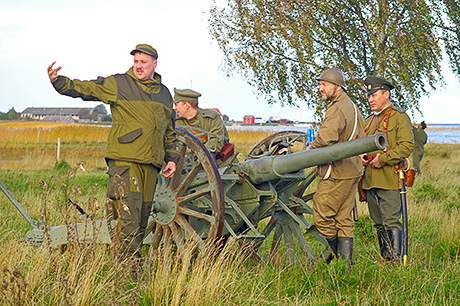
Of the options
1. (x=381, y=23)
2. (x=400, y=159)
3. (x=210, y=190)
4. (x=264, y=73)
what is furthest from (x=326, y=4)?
(x=210, y=190)

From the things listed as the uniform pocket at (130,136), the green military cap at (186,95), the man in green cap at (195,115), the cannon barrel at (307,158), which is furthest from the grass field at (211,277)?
the green military cap at (186,95)

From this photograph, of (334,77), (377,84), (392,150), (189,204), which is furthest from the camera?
(377,84)

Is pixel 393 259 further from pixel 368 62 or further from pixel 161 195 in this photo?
pixel 368 62

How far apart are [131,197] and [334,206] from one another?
192 cm

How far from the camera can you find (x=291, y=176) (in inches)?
248

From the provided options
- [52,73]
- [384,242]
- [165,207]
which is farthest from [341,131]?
[52,73]

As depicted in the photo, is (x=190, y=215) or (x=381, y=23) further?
(x=381, y=23)

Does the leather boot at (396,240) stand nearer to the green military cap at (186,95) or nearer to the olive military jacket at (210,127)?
the olive military jacket at (210,127)

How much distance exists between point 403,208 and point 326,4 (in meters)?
9.78

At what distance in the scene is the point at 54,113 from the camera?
388 ft

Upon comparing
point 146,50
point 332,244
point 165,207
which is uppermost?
point 146,50

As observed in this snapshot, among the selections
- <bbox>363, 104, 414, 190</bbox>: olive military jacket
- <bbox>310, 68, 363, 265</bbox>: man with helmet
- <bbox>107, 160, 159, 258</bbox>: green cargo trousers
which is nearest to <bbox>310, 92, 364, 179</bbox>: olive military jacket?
<bbox>310, 68, 363, 265</bbox>: man with helmet

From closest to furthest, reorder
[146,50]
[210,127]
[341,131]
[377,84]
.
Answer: [146,50] < [341,131] < [377,84] < [210,127]

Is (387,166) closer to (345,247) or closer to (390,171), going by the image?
(390,171)
